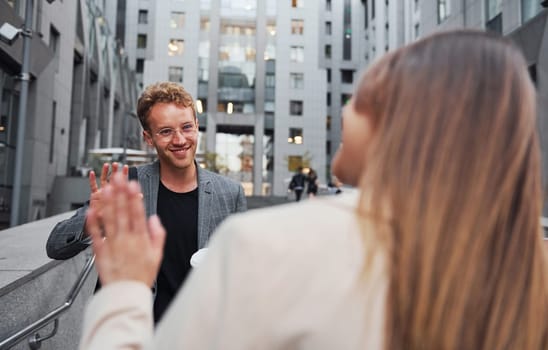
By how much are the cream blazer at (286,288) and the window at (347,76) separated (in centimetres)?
5889

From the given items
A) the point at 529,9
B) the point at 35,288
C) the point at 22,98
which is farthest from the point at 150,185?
the point at 529,9

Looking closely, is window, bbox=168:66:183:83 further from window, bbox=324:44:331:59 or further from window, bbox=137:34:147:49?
window, bbox=324:44:331:59

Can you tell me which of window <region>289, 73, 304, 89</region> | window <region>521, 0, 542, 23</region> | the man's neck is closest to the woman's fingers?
the man's neck

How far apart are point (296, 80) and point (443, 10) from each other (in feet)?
96.5

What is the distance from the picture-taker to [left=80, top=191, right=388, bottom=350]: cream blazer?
773 mm

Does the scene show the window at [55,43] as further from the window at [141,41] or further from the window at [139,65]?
the window at [141,41]

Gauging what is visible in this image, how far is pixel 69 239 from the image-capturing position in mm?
2348

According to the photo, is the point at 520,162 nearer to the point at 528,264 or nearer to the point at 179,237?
the point at 528,264

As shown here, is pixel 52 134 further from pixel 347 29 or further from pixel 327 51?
pixel 347 29

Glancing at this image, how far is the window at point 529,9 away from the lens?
39.9ft

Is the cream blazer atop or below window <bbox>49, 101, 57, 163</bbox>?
below

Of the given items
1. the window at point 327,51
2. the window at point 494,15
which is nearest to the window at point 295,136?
the window at point 327,51

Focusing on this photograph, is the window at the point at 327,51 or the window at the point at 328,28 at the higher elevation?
the window at the point at 328,28

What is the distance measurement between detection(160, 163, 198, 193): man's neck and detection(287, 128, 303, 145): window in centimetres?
4454
